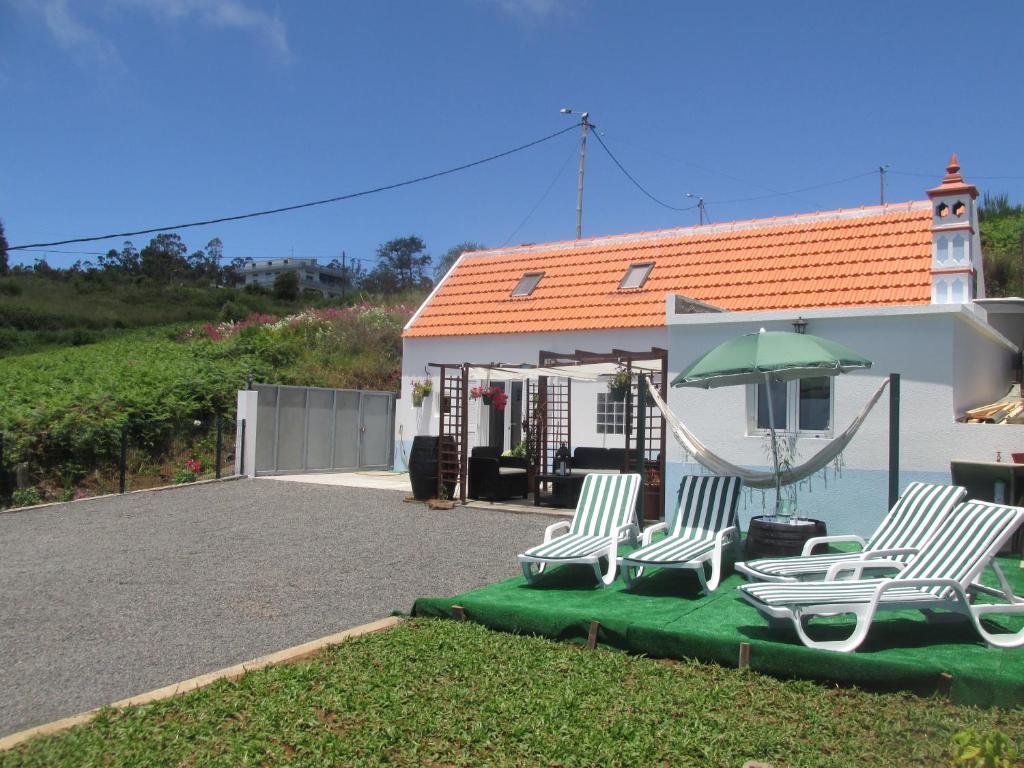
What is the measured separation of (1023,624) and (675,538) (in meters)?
2.89

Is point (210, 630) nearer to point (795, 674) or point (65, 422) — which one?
point (795, 674)

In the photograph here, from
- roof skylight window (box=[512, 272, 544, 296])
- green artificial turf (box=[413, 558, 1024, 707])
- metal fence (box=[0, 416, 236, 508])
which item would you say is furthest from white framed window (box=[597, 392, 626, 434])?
green artificial turf (box=[413, 558, 1024, 707])

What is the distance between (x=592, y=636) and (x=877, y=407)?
5.56 metres

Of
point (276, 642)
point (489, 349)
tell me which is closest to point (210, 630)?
point (276, 642)

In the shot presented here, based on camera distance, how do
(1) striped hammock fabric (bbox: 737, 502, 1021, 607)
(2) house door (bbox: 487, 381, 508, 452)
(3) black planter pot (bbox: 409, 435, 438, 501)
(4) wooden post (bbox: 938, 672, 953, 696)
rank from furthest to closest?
(2) house door (bbox: 487, 381, 508, 452), (3) black planter pot (bbox: 409, 435, 438, 501), (1) striped hammock fabric (bbox: 737, 502, 1021, 607), (4) wooden post (bbox: 938, 672, 953, 696)

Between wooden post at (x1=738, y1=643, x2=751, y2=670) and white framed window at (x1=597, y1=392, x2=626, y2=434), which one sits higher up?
white framed window at (x1=597, y1=392, x2=626, y2=434)

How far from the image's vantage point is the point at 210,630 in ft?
22.3

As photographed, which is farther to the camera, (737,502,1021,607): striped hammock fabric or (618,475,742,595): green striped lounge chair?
(618,475,742,595): green striped lounge chair

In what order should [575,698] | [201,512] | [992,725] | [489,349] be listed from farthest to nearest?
[489,349] → [201,512] → [575,698] → [992,725]

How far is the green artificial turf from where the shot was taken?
16.5 feet

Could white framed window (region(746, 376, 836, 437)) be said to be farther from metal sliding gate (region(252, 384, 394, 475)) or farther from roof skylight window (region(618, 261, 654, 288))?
metal sliding gate (region(252, 384, 394, 475))

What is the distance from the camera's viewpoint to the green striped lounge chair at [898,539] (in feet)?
22.5

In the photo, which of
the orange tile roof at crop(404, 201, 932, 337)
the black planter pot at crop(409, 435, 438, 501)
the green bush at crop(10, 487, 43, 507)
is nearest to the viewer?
the black planter pot at crop(409, 435, 438, 501)

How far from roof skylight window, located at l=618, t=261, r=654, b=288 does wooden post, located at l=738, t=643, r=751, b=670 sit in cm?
1274
